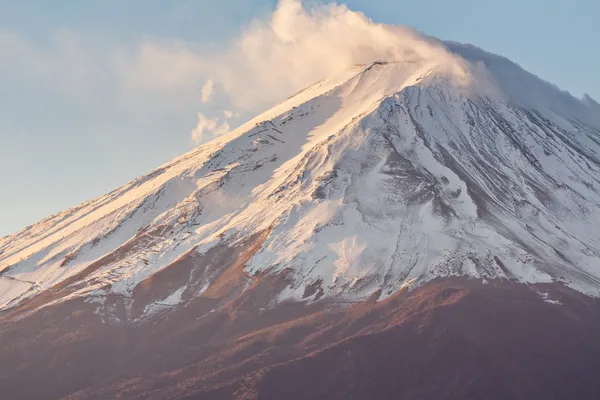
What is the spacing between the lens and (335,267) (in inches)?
3410

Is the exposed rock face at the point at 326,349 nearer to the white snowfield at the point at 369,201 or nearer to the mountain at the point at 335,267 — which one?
the mountain at the point at 335,267

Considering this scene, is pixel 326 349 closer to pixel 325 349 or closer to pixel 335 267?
pixel 325 349

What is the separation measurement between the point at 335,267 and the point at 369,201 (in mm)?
18705

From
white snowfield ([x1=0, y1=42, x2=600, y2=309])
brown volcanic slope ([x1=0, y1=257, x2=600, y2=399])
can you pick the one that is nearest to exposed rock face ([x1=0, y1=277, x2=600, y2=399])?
brown volcanic slope ([x1=0, y1=257, x2=600, y2=399])

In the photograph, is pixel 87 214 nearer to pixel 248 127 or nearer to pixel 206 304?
pixel 248 127

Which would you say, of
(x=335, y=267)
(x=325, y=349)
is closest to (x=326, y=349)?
(x=325, y=349)

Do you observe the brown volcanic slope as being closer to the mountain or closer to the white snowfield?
the mountain

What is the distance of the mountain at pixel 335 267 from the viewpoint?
67.8 meters

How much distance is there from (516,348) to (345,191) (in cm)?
4201

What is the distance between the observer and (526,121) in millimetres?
143250

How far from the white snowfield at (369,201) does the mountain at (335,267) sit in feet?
1.39

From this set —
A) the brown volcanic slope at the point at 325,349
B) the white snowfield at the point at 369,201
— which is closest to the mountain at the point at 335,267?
the brown volcanic slope at the point at 325,349

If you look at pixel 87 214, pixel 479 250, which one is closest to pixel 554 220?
pixel 479 250

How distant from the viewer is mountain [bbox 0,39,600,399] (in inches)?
2667
